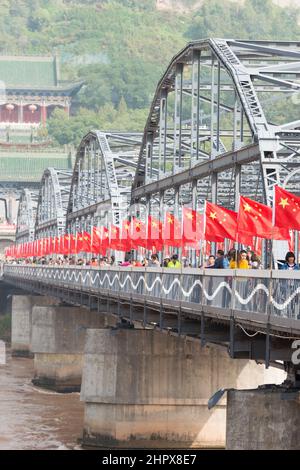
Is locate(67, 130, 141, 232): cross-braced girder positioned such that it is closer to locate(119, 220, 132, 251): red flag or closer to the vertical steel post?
locate(119, 220, 132, 251): red flag

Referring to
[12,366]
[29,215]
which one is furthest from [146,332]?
[29,215]

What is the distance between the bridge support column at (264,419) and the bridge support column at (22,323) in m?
67.8

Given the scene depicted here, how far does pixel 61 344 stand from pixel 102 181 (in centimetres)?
4067

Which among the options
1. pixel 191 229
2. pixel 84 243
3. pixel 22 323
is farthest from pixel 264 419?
pixel 22 323

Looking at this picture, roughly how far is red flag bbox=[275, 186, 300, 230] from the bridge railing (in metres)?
1.50

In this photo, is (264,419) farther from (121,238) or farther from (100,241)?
(100,241)

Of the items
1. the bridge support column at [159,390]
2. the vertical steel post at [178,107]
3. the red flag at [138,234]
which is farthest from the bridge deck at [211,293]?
the vertical steel post at [178,107]

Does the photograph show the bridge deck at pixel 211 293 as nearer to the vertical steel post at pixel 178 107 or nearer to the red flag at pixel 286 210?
the red flag at pixel 286 210

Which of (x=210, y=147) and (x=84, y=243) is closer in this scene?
(x=210, y=147)

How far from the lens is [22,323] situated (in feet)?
336

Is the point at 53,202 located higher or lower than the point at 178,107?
lower

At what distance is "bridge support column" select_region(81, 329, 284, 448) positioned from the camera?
165ft
